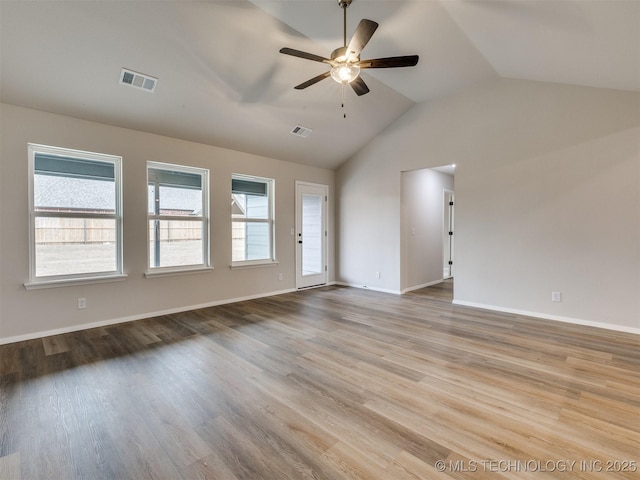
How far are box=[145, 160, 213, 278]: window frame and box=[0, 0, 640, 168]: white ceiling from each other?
1.56 ft

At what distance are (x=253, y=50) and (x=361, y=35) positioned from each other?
4.95 feet

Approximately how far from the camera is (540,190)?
13.1 ft

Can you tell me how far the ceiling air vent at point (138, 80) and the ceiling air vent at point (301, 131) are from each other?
2.06 meters

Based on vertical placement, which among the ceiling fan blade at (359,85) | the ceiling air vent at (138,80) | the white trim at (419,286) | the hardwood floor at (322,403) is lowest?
the hardwood floor at (322,403)

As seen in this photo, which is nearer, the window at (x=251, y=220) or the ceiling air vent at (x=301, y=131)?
the ceiling air vent at (x=301, y=131)

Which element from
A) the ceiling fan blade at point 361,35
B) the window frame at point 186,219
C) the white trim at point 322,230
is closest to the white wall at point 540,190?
the white trim at point 322,230

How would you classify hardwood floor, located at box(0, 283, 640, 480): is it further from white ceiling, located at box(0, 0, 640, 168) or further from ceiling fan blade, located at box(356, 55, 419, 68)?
white ceiling, located at box(0, 0, 640, 168)

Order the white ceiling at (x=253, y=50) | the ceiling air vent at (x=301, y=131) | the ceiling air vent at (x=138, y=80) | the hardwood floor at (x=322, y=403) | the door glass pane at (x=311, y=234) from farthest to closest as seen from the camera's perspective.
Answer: the door glass pane at (x=311, y=234)
the ceiling air vent at (x=301, y=131)
the ceiling air vent at (x=138, y=80)
the white ceiling at (x=253, y=50)
the hardwood floor at (x=322, y=403)

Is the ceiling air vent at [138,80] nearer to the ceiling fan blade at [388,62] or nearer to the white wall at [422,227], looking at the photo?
the ceiling fan blade at [388,62]

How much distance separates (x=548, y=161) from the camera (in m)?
3.93

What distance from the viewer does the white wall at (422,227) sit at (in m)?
5.61

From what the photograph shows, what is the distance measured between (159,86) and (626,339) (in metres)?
5.84

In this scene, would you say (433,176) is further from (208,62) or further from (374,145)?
(208,62)

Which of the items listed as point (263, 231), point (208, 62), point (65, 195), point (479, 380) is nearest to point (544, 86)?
point (479, 380)
